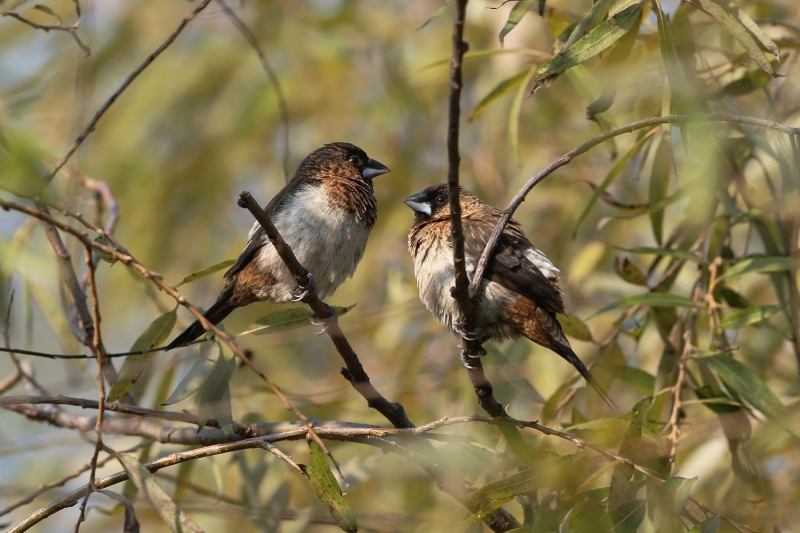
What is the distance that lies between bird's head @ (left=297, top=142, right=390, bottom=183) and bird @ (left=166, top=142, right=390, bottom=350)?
89 mm

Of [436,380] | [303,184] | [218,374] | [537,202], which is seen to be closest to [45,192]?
[218,374]

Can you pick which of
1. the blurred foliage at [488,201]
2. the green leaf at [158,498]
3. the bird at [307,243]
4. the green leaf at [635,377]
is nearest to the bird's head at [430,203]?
the bird at [307,243]

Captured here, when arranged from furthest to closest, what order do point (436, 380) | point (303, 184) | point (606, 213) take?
point (606, 213) < point (436, 380) < point (303, 184)

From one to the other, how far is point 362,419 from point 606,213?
214cm

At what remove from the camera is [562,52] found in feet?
7.59

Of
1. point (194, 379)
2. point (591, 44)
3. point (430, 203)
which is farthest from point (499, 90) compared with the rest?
point (194, 379)

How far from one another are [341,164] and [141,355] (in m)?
1.76

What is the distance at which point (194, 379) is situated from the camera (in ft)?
8.87

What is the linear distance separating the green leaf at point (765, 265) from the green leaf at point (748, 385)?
35 cm

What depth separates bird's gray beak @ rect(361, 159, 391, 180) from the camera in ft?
14.0

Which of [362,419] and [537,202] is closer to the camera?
[362,419]

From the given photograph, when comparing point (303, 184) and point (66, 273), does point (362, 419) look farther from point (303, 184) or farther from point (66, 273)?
point (66, 273)

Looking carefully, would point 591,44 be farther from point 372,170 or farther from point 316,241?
point 372,170

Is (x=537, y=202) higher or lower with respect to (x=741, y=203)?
higher
